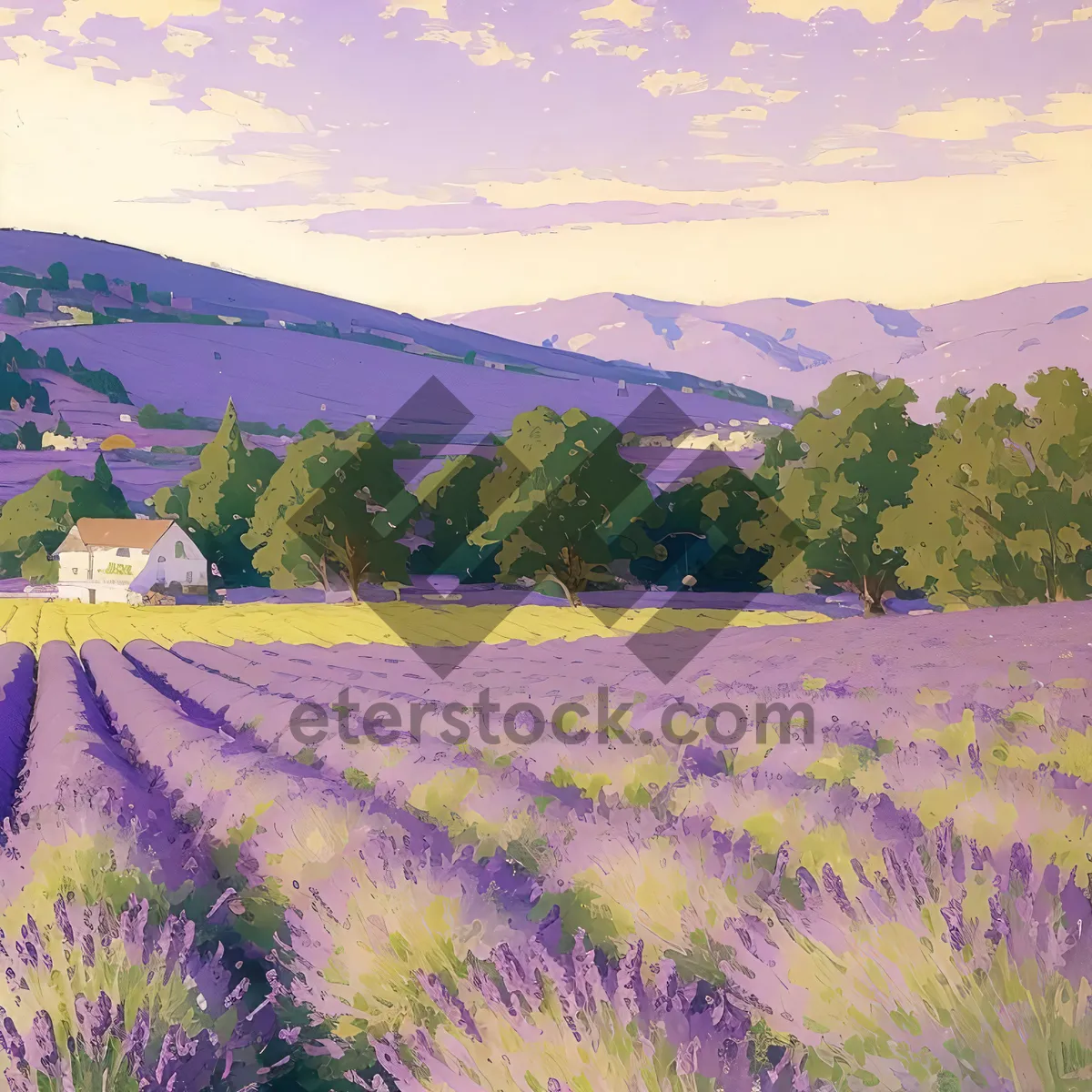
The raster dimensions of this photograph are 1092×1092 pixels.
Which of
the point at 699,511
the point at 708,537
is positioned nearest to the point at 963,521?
the point at 708,537

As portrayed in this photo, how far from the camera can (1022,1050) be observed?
2279 millimetres

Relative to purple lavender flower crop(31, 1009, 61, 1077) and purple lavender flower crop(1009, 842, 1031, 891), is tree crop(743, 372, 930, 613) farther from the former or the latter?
purple lavender flower crop(31, 1009, 61, 1077)

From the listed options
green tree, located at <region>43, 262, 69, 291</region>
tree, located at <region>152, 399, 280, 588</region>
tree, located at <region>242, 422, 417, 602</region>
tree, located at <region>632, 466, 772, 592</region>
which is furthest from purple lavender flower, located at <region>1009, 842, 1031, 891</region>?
green tree, located at <region>43, 262, 69, 291</region>

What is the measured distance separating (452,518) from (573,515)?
31.7ft

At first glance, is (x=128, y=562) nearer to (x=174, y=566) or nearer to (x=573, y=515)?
(x=174, y=566)

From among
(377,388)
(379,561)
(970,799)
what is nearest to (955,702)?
(970,799)

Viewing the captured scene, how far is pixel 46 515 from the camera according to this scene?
48.7 meters

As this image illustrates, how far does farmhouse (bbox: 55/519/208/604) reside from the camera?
4012 cm

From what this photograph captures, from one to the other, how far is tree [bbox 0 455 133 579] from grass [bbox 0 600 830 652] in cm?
1255

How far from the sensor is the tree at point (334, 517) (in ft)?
118

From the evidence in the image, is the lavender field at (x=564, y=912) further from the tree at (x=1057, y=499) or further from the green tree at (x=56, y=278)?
the green tree at (x=56, y=278)

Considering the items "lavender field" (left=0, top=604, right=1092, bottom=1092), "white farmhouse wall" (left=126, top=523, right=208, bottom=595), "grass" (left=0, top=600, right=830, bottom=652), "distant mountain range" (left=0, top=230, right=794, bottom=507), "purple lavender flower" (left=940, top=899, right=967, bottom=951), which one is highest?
"distant mountain range" (left=0, top=230, right=794, bottom=507)

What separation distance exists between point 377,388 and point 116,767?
148812 mm

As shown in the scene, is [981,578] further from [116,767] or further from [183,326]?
[183,326]
